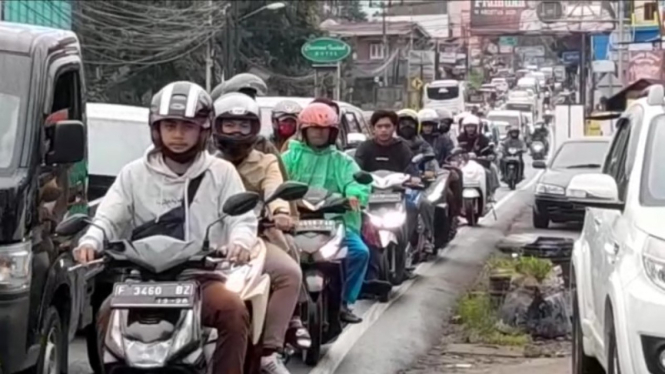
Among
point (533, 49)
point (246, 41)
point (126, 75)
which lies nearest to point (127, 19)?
point (126, 75)

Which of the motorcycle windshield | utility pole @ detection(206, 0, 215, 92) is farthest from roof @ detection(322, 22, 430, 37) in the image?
the motorcycle windshield

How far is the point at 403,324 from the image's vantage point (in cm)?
1196

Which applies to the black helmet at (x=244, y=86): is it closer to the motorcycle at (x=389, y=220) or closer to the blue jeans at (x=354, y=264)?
the blue jeans at (x=354, y=264)

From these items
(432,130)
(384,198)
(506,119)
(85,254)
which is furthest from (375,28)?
(85,254)

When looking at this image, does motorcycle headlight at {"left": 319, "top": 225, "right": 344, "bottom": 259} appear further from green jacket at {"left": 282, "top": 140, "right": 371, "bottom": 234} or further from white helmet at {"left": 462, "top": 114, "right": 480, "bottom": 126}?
white helmet at {"left": 462, "top": 114, "right": 480, "bottom": 126}

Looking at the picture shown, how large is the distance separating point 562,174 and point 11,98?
53.5 ft

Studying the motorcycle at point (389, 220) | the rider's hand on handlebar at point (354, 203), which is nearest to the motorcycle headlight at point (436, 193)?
the motorcycle at point (389, 220)

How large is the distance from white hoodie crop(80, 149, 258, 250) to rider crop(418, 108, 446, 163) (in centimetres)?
1141

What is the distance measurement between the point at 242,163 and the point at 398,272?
5827mm

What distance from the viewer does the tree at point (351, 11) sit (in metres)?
81.6

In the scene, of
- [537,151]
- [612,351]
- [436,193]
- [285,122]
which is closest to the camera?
[612,351]

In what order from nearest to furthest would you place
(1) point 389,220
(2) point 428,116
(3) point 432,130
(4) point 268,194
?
(4) point 268,194
(1) point 389,220
(2) point 428,116
(3) point 432,130

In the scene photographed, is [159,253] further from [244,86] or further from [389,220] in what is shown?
[389,220]

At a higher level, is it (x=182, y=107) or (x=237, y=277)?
(x=182, y=107)
